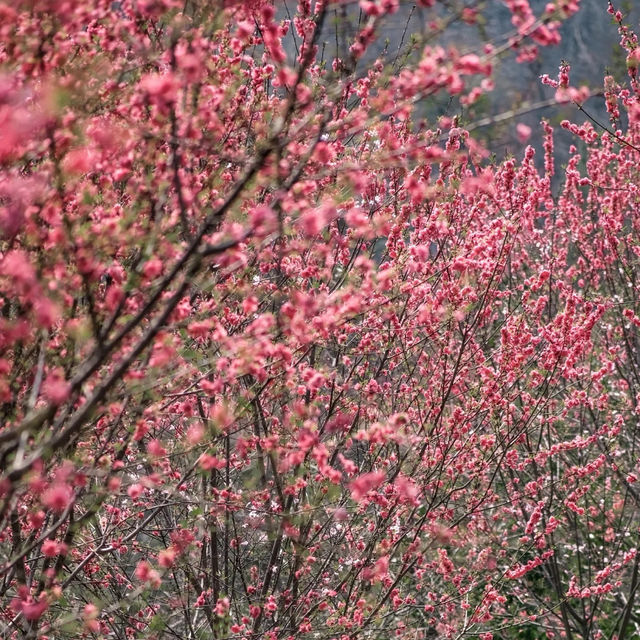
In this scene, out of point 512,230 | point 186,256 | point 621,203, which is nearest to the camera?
point 186,256

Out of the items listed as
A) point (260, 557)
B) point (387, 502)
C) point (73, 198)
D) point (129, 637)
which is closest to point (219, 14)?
point (73, 198)

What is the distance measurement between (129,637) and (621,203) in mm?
7167

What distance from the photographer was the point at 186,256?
2219mm

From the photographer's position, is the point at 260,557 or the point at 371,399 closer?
the point at 371,399

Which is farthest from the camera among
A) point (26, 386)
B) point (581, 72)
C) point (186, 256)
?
point (581, 72)

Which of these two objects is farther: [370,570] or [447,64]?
[370,570]

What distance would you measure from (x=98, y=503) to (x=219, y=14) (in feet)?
7.30

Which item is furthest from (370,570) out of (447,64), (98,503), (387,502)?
(447,64)

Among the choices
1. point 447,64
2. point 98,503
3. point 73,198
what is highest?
point 447,64

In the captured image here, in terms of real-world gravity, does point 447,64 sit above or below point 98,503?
above

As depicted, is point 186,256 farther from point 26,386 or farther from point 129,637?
point 129,637

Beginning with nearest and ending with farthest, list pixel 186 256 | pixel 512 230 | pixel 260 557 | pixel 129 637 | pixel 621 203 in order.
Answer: pixel 186 256 < pixel 512 230 < pixel 129 637 < pixel 260 557 < pixel 621 203

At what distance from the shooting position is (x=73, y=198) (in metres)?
3.30

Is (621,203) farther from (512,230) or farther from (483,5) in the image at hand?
(483,5)
